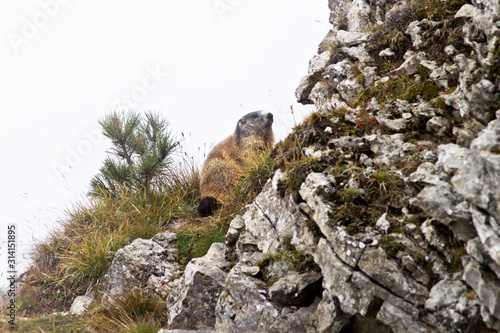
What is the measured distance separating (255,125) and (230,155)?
99 cm

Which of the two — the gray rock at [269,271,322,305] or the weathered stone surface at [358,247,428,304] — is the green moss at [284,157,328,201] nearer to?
the gray rock at [269,271,322,305]

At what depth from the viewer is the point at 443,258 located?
3.90 meters

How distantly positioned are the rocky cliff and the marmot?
179 centimetres

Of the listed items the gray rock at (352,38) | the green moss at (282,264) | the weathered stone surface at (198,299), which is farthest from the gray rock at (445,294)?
the gray rock at (352,38)

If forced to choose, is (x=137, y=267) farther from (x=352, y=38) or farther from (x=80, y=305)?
(x=352, y=38)

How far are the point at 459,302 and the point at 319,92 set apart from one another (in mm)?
4876

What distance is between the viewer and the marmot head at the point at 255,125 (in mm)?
9867

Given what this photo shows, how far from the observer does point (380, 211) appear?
4.56m

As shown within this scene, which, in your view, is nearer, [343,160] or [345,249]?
[345,249]

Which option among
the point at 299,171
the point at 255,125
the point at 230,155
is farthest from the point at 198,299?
the point at 255,125

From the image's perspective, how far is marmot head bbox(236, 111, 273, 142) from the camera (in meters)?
9.87

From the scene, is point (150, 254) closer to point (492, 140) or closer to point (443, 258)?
point (443, 258)

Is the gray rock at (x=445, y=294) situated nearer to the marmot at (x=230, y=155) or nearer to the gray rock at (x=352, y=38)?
the gray rock at (x=352, y=38)

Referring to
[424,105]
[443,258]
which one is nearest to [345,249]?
[443,258]
